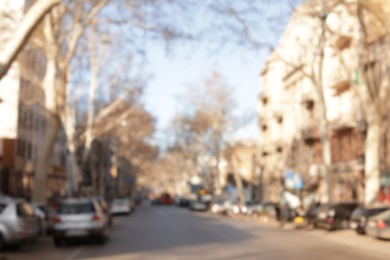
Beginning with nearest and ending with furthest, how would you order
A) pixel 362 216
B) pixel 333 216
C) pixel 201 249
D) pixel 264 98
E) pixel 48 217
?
1. pixel 201 249
2. pixel 362 216
3. pixel 48 217
4. pixel 333 216
5. pixel 264 98

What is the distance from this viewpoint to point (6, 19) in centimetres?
2498

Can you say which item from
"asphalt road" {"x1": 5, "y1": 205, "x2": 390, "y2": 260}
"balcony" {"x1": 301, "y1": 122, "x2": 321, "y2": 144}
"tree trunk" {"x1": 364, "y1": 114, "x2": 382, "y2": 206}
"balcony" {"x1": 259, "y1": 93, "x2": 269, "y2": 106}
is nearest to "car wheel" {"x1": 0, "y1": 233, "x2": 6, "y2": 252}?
"asphalt road" {"x1": 5, "y1": 205, "x2": 390, "y2": 260}

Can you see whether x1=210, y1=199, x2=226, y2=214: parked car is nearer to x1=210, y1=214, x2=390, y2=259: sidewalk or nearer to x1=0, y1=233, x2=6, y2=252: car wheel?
x1=210, y1=214, x2=390, y2=259: sidewalk

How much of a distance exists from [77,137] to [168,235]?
32434 mm

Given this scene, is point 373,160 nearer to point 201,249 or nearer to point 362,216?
point 362,216

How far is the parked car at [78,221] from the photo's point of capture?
20172 mm

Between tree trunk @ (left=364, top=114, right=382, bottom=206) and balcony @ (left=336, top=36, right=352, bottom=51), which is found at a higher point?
balcony @ (left=336, top=36, right=352, bottom=51)

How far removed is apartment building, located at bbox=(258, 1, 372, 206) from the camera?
32.8 meters

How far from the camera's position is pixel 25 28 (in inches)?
551

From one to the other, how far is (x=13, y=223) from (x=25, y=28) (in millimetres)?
6475

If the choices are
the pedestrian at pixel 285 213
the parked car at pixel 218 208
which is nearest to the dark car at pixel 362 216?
the pedestrian at pixel 285 213

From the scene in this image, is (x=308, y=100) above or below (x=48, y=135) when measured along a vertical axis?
above

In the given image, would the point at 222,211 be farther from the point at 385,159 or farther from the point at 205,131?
the point at 385,159

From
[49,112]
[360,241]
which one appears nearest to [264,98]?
[49,112]
